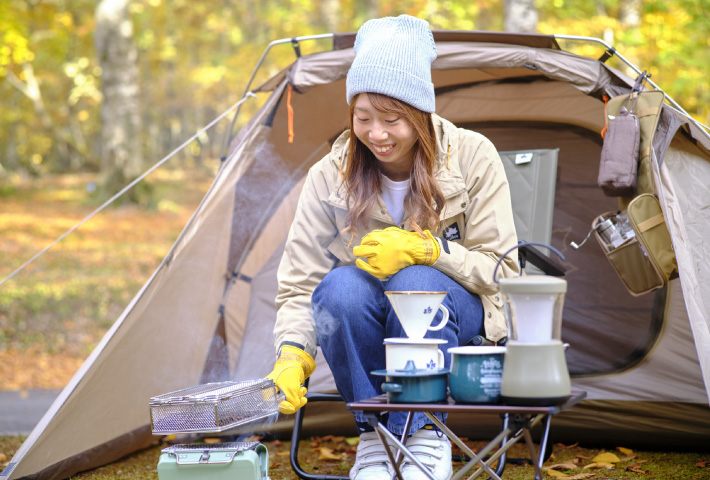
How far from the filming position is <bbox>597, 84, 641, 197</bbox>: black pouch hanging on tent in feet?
7.66

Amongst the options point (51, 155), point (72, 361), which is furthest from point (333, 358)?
point (51, 155)

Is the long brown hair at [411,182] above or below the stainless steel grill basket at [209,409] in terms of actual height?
above

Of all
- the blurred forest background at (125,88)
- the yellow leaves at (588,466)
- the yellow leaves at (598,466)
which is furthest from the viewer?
the blurred forest background at (125,88)

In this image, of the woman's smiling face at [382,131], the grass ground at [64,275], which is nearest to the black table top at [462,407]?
the woman's smiling face at [382,131]

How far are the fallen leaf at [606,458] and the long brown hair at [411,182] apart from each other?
→ 3.65 feet

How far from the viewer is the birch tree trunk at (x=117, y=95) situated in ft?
32.7

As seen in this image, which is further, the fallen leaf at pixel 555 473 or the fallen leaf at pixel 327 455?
the fallen leaf at pixel 327 455

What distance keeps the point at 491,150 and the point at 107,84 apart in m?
8.91

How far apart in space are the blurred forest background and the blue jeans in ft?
4.18

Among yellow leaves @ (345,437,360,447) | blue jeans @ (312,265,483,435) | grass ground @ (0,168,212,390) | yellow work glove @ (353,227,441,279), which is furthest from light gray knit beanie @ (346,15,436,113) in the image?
grass ground @ (0,168,212,390)

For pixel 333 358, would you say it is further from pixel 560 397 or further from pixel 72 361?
pixel 72 361

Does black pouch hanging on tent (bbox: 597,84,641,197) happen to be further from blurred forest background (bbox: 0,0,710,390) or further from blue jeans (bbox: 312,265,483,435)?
blurred forest background (bbox: 0,0,710,390)

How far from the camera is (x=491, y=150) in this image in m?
2.33

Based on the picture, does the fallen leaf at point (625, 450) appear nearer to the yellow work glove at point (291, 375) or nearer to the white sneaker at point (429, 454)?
the white sneaker at point (429, 454)
